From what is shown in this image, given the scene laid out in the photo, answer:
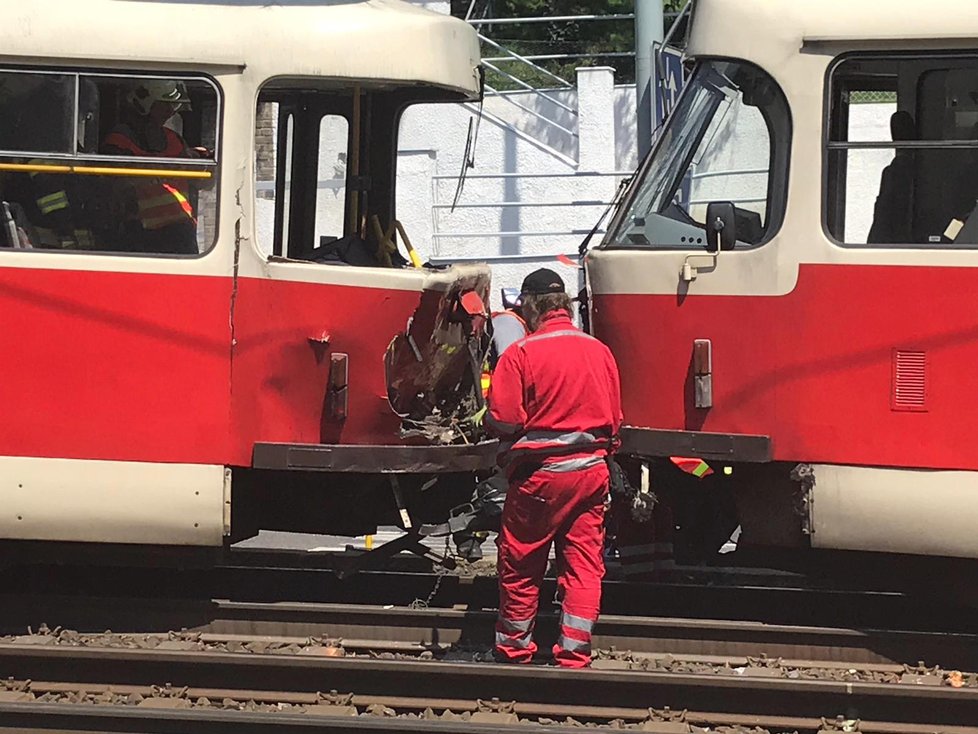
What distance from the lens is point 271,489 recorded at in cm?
725

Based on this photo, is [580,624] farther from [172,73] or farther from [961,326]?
[172,73]

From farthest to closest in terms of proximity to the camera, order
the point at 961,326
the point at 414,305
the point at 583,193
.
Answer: the point at 583,193 < the point at 414,305 < the point at 961,326

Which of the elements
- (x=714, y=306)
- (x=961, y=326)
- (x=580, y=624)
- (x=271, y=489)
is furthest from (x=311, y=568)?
(x=961, y=326)

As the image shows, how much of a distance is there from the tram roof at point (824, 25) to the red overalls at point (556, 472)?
155 cm

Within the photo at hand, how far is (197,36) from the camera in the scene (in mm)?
6508

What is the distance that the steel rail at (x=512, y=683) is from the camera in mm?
6000

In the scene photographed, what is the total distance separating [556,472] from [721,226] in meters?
1.35

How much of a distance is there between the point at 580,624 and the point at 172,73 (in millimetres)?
3129

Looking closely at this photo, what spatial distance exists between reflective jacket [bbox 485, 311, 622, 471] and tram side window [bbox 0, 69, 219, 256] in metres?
1.52

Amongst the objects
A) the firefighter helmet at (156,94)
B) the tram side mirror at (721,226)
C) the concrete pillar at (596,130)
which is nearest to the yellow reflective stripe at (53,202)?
the firefighter helmet at (156,94)

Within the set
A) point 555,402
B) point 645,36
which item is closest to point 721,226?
point 555,402

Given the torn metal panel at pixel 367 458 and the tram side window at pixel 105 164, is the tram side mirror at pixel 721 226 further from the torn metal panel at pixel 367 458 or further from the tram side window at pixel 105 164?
the tram side window at pixel 105 164

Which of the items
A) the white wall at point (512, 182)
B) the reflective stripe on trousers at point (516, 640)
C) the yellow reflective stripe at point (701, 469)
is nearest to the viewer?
the reflective stripe on trousers at point (516, 640)

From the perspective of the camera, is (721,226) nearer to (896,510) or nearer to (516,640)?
(896,510)
